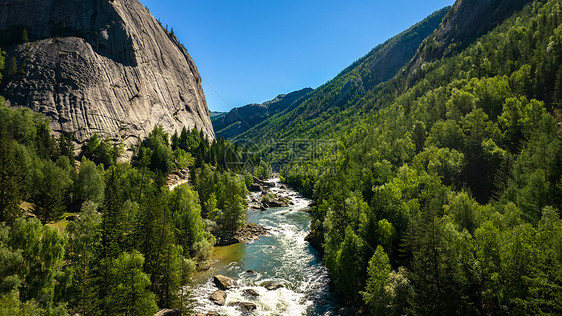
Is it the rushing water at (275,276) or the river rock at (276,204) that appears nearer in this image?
the rushing water at (275,276)

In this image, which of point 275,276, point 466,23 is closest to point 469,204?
point 275,276

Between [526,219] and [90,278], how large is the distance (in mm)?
52236

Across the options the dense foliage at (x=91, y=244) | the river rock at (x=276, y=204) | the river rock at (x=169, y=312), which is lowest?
the river rock at (x=276, y=204)

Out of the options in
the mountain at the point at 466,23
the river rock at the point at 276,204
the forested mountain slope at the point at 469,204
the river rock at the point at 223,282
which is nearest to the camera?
the forested mountain slope at the point at 469,204

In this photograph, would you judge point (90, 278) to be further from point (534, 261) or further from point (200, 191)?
point (200, 191)

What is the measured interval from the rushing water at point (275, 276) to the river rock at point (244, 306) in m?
0.61

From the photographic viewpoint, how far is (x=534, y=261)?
21.0 meters

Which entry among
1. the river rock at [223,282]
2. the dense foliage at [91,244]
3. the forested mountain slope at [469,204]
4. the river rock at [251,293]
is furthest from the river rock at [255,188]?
the river rock at [251,293]

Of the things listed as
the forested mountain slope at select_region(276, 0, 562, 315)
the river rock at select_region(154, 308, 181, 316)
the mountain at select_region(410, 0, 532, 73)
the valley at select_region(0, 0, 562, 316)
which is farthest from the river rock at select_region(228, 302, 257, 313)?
the mountain at select_region(410, 0, 532, 73)

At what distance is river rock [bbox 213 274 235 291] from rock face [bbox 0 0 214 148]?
80.1 m

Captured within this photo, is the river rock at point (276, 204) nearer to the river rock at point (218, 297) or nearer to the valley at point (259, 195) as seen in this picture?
the valley at point (259, 195)

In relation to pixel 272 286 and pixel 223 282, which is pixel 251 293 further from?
pixel 223 282

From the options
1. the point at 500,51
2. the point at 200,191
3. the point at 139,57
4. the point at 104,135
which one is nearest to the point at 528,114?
the point at 500,51

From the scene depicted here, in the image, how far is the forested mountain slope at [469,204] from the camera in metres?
22.7
